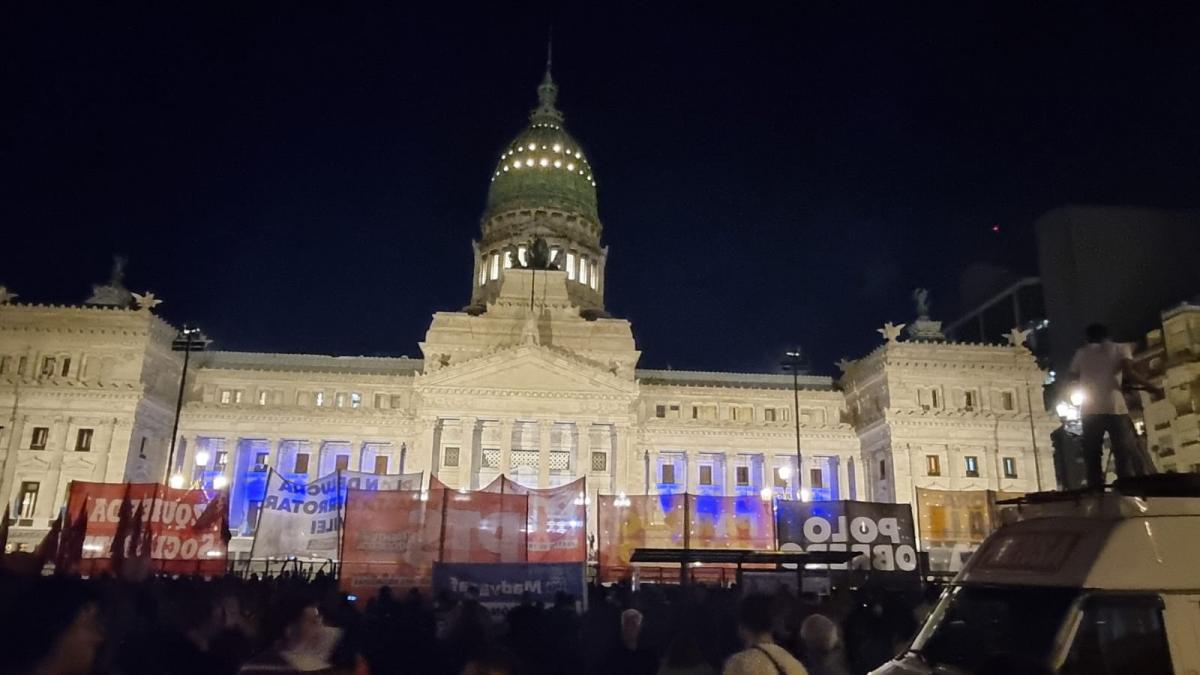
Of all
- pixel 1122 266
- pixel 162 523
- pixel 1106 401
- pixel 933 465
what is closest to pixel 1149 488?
pixel 1106 401

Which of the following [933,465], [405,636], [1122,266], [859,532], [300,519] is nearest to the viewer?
[405,636]

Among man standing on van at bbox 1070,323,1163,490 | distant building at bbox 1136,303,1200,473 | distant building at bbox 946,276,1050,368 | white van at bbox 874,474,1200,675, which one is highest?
distant building at bbox 946,276,1050,368

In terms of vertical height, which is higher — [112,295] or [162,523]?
[112,295]

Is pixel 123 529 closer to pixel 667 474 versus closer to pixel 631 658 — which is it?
pixel 631 658

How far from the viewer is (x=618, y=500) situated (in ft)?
114

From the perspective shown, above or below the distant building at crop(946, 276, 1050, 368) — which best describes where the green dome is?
above

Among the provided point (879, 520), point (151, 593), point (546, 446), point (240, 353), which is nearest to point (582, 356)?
point (546, 446)

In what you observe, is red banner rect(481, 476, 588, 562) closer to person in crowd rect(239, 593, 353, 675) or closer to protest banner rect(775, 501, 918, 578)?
protest banner rect(775, 501, 918, 578)

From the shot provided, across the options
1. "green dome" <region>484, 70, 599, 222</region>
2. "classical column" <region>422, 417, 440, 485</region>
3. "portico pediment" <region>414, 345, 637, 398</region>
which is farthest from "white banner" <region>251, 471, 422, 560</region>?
"green dome" <region>484, 70, 599, 222</region>

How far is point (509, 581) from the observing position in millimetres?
18031

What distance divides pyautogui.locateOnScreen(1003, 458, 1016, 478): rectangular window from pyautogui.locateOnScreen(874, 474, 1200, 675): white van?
2296 inches

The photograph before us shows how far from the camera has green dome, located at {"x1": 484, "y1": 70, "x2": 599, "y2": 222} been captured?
90000mm

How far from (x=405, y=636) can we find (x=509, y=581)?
28.1 feet

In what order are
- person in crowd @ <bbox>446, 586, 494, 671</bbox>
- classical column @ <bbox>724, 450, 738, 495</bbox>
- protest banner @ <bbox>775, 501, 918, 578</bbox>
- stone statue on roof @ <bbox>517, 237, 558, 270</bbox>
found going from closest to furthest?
person in crowd @ <bbox>446, 586, 494, 671</bbox> < protest banner @ <bbox>775, 501, 918, 578</bbox> < classical column @ <bbox>724, 450, 738, 495</bbox> < stone statue on roof @ <bbox>517, 237, 558, 270</bbox>
